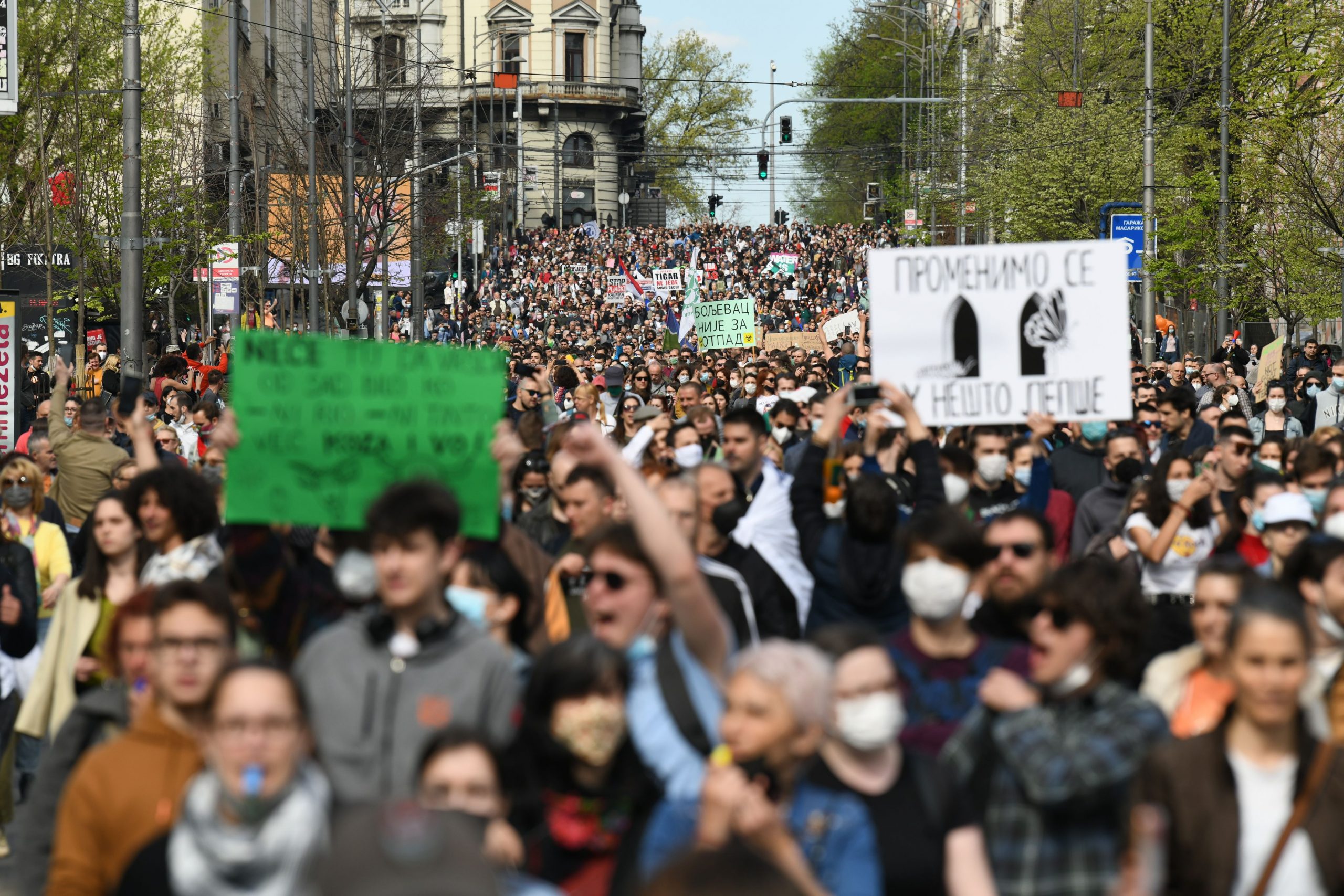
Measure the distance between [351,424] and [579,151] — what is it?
10152 centimetres

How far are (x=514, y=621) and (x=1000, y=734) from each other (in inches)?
78.3

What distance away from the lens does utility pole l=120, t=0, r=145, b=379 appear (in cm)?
2003

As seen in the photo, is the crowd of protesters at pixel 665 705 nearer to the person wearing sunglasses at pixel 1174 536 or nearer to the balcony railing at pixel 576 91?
the person wearing sunglasses at pixel 1174 536

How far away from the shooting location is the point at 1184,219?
32406 millimetres

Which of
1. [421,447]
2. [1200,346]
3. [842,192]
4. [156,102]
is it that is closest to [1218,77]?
[1200,346]

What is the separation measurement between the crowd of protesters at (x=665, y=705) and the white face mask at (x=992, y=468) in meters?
1.73

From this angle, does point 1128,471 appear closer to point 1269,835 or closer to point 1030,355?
point 1030,355

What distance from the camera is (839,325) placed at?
36156 millimetres

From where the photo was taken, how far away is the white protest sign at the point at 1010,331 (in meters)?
9.05

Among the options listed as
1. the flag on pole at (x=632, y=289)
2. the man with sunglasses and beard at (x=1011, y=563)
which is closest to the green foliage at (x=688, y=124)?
the flag on pole at (x=632, y=289)

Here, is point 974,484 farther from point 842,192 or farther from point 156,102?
point 842,192

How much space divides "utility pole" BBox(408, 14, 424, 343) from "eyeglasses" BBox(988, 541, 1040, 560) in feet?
96.1

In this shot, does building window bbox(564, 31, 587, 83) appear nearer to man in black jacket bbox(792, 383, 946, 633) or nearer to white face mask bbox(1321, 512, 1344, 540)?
man in black jacket bbox(792, 383, 946, 633)

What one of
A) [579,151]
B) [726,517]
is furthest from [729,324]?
[579,151]
